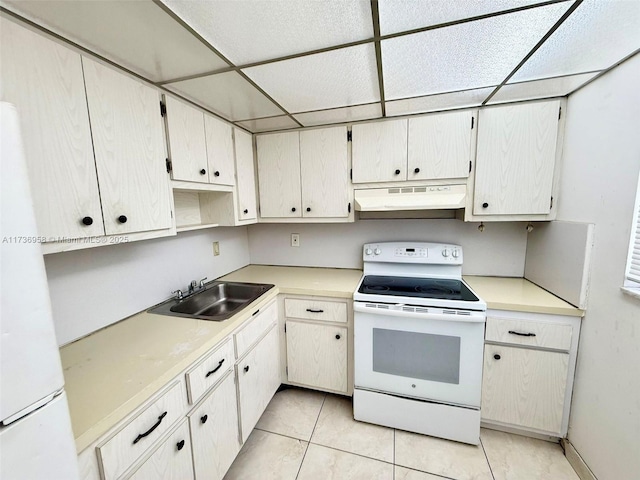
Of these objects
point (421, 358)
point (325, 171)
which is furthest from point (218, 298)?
point (421, 358)

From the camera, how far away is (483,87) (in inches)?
54.6

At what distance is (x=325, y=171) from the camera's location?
6.50 ft

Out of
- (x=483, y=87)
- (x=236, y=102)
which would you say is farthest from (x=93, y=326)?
(x=483, y=87)

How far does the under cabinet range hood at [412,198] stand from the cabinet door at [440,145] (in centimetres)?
9

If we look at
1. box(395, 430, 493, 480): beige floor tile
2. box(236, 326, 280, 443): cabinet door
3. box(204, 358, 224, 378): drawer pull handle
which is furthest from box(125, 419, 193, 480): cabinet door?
box(395, 430, 493, 480): beige floor tile

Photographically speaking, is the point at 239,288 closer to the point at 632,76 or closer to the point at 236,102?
the point at 236,102

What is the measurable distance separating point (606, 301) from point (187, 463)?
2109mm

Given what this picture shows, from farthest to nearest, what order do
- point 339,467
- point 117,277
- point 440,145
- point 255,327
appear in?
1. point 440,145
2. point 255,327
3. point 339,467
4. point 117,277

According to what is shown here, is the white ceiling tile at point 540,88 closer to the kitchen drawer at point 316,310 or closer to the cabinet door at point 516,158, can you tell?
the cabinet door at point 516,158

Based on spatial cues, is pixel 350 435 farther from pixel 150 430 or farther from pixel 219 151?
pixel 219 151

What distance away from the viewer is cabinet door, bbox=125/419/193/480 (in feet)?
2.97

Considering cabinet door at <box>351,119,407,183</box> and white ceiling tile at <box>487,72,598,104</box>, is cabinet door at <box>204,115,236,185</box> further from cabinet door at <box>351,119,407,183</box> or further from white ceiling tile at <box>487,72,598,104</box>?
white ceiling tile at <box>487,72,598,104</box>

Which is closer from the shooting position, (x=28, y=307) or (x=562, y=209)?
(x=28, y=307)

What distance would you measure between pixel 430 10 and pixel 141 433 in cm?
175
